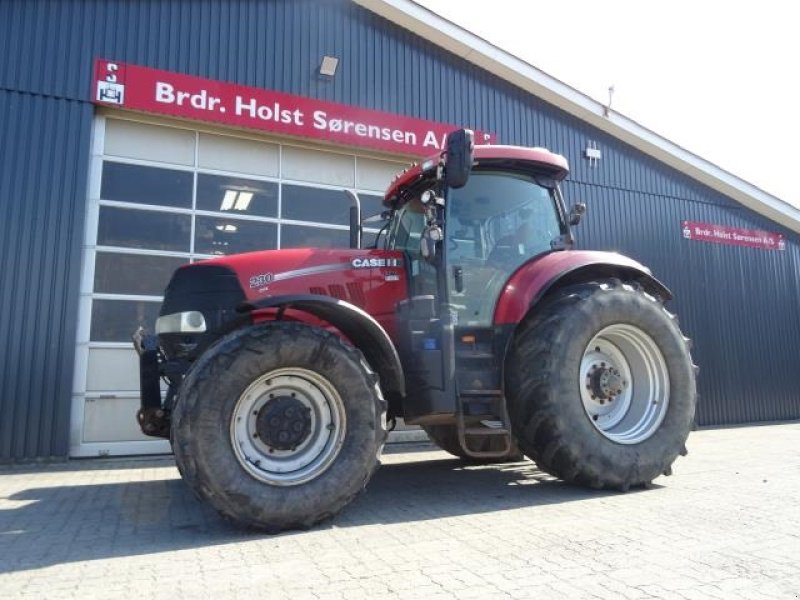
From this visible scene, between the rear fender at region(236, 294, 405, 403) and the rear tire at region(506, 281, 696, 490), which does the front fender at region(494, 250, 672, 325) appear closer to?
the rear tire at region(506, 281, 696, 490)

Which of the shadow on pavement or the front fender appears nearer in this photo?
the shadow on pavement

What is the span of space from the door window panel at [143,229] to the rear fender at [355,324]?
4.88m

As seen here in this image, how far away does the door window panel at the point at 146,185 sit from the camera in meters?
8.52

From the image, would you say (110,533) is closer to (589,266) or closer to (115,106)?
(589,266)

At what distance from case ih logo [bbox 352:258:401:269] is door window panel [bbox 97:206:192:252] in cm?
472

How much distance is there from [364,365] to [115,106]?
625 centimetres

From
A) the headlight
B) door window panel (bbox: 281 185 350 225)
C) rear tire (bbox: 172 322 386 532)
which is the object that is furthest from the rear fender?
door window panel (bbox: 281 185 350 225)

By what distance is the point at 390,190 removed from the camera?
5.91 metres

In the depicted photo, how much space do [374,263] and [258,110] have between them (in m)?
5.14

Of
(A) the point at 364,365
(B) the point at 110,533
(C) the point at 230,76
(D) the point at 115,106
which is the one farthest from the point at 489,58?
(B) the point at 110,533

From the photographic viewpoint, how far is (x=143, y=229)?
8.62 m

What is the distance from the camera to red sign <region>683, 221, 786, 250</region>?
13.1m

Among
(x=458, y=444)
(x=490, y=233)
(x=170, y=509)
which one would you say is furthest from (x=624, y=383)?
(x=170, y=509)

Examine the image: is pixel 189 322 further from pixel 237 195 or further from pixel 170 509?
pixel 237 195
